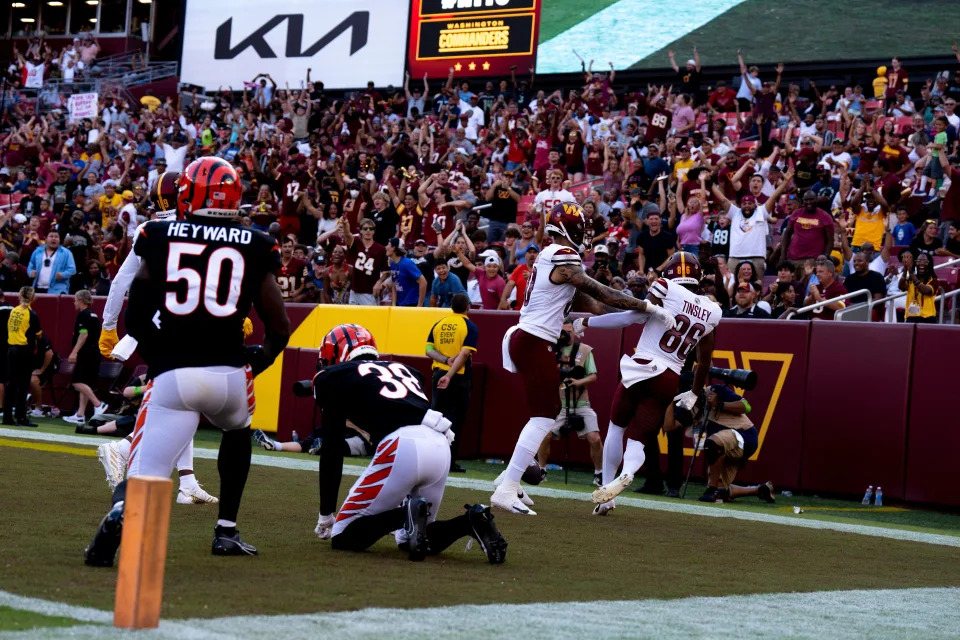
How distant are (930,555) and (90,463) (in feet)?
23.3

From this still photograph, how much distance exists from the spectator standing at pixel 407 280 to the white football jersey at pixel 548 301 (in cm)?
738

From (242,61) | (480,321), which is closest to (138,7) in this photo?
(242,61)

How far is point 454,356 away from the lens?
13.7 meters

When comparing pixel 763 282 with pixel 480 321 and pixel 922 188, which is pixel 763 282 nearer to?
pixel 922 188

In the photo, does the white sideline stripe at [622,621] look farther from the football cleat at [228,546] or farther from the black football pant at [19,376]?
the black football pant at [19,376]

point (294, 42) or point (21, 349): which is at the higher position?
point (294, 42)

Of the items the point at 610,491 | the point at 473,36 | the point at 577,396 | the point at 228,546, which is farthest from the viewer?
the point at 473,36

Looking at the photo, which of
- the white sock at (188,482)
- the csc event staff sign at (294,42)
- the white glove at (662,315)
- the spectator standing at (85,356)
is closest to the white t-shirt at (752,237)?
the white glove at (662,315)

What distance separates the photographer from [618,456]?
31.8ft

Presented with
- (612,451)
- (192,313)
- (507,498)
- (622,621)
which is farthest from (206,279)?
(612,451)

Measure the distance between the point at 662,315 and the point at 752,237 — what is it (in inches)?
272

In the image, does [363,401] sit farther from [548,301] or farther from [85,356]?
[85,356]

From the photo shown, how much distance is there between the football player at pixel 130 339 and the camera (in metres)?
7.59

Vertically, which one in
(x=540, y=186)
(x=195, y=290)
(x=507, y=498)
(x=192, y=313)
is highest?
(x=540, y=186)
